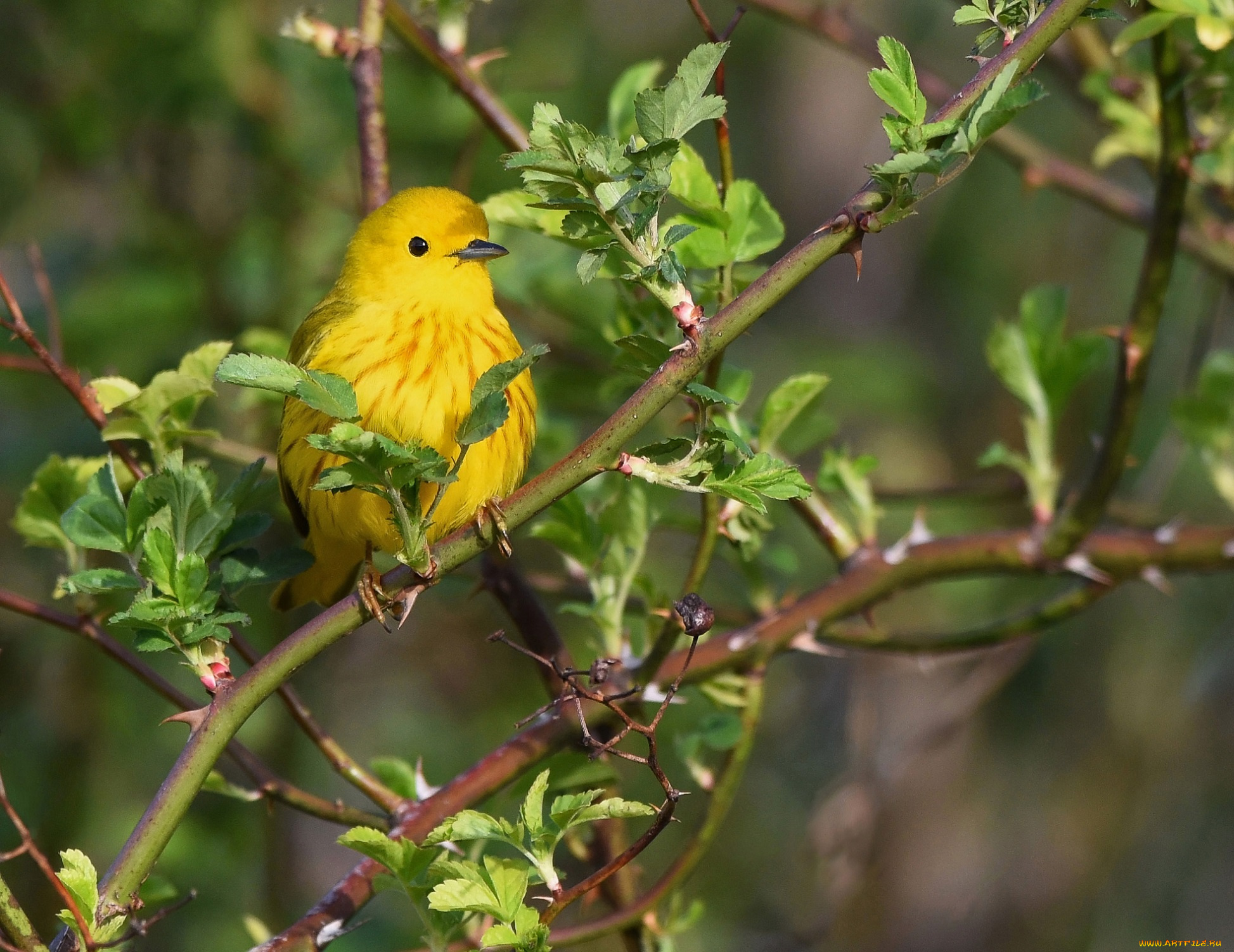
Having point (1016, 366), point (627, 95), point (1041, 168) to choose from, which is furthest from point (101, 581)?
point (1041, 168)

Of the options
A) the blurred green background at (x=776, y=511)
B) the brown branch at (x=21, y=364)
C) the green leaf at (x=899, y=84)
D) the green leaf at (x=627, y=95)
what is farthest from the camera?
the blurred green background at (x=776, y=511)

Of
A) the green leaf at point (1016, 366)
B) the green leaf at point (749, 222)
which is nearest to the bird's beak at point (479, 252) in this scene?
the green leaf at point (749, 222)

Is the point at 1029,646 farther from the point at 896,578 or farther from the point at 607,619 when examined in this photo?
the point at 607,619

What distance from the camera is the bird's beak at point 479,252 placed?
118 inches

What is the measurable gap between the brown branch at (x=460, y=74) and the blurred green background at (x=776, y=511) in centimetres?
38

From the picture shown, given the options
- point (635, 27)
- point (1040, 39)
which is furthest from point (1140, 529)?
point (635, 27)

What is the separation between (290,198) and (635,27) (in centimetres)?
295

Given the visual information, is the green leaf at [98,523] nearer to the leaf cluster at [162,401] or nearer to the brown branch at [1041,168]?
the leaf cluster at [162,401]

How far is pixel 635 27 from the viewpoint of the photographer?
6.88 metres

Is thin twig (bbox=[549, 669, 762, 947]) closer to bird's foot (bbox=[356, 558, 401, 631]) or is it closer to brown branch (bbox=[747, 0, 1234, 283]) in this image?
bird's foot (bbox=[356, 558, 401, 631])

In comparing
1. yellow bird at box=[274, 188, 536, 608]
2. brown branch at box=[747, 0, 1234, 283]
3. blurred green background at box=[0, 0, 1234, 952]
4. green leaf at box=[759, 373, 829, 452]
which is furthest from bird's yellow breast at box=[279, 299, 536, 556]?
brown branch at box=[747, 0, 1234, 283]

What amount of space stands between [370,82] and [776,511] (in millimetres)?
1514

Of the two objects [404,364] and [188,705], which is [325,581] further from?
[188,705]

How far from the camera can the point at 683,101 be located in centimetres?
159
